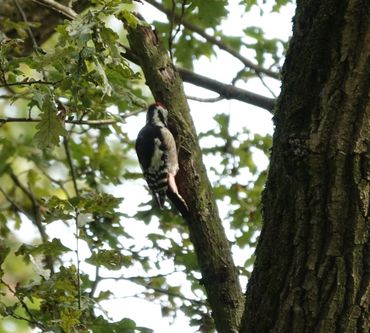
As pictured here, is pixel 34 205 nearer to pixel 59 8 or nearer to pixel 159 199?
pixel 159 199

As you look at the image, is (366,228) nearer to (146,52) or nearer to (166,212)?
(146,52)

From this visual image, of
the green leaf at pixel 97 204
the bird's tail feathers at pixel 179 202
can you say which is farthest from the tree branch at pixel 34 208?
the green leaf at pixel 97 204

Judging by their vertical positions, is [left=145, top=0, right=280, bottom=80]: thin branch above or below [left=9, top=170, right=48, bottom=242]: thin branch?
above

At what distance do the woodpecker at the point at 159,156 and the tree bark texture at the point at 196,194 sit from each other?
0.11 m

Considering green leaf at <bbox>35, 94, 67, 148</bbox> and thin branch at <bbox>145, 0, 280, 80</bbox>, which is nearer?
green leaf at <bbox>35, 94, 67, 148</bbox>

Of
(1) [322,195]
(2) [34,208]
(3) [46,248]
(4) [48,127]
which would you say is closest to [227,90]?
(3) [46,248]

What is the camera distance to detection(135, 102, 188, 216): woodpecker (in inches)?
185

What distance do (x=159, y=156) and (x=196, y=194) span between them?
5.28ft

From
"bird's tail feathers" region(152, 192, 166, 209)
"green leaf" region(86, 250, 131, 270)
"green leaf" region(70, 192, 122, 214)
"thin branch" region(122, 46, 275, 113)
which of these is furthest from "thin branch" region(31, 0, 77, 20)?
"bird's tail feathers" region(152, 192, 166, 209)

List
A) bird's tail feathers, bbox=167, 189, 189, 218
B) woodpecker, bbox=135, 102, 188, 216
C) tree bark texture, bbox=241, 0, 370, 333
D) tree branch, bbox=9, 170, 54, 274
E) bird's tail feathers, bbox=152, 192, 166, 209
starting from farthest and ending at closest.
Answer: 1. tree branch, bbox=9, 170, 54, 274
2. bird's tail feathers, bbox=152, 192, 166, 209
3. woodpecker, bbox=135, 102, 188, 216
4. bird's tail feathers, bbox=167, 189, 189, 218
5. tree bark texture, bbox=241, 0, 370, 333

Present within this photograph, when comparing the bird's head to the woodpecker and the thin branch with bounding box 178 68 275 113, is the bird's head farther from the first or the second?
the thin branch with bounding box 178 68 275 113

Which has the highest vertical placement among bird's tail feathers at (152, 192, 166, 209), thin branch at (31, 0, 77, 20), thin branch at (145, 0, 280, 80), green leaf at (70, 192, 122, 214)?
thin branch at (145, 0, 280, 80)

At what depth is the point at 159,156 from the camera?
5676 mm

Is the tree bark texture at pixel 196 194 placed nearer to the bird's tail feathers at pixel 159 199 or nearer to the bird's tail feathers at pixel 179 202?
the bird's tail feathers at pixel 179 202
